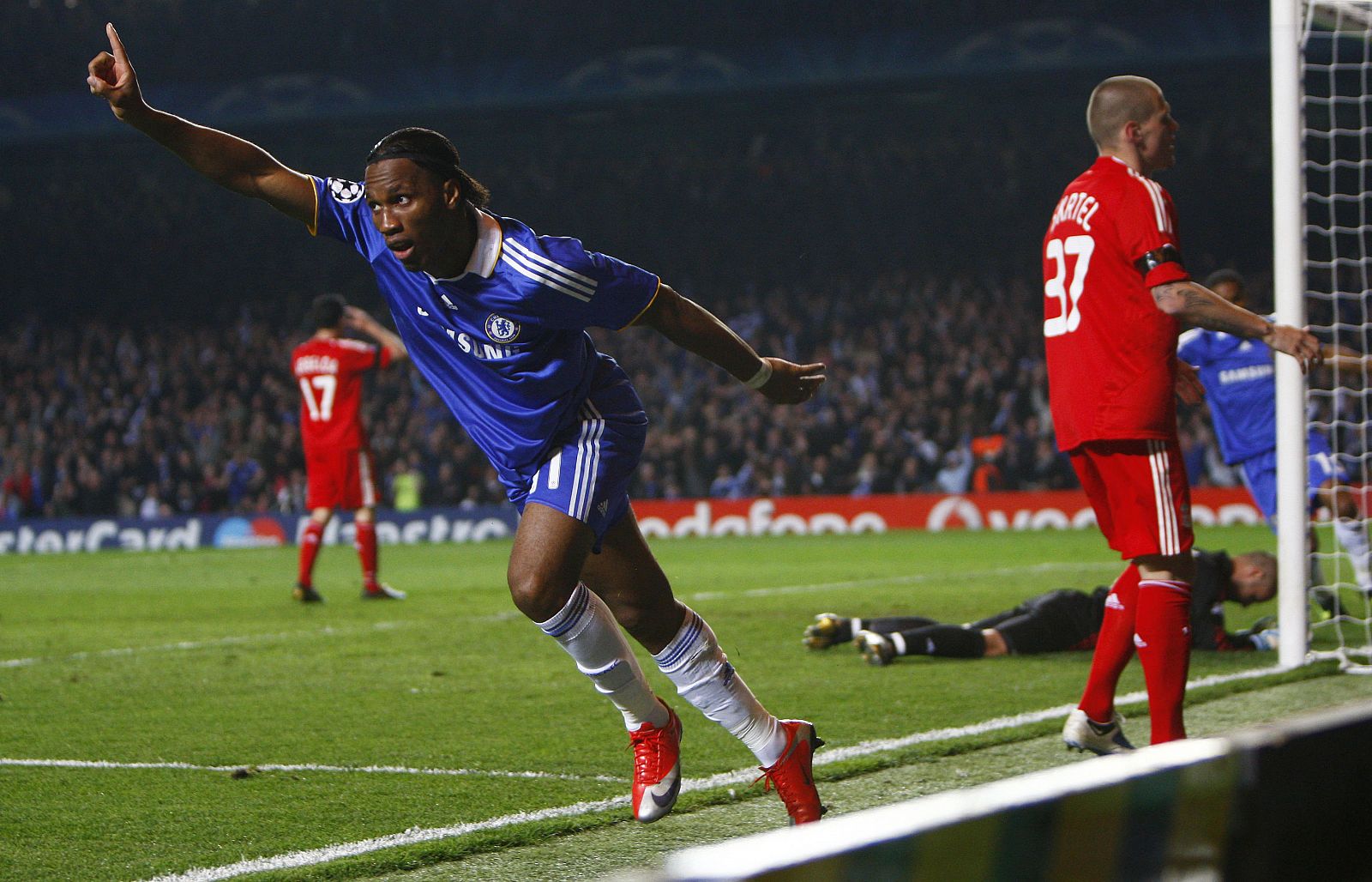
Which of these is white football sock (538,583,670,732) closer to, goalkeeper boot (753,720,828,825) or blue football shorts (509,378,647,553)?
blue football shorts (509,378,647,553)

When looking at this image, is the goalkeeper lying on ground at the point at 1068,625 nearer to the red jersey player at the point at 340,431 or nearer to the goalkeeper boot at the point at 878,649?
the goalkeeper boot at the point at 878,649

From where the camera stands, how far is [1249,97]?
2877 centimetres

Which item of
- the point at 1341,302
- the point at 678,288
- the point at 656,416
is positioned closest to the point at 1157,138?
the point at 656,416

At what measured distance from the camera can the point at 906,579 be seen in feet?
41.9

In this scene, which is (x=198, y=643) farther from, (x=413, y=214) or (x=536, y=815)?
(x=413, y=214)

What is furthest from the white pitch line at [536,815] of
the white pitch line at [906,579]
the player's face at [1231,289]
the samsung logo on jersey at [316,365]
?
the samsung logo on jersey at [316,365]

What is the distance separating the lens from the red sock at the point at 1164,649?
4684 mm

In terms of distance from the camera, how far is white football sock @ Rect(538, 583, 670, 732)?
3918 mm

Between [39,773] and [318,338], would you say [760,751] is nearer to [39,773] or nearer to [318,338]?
[39,773]

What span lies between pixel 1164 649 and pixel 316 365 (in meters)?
8.74

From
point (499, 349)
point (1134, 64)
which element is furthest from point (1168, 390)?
point (1134, 64)

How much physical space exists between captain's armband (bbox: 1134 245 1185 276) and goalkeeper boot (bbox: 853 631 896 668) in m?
3.03

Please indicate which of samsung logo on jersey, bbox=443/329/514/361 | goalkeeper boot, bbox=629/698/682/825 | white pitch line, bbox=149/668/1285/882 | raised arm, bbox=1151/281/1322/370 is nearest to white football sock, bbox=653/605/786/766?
goalkeeper boot, bbox=629/698/682/825

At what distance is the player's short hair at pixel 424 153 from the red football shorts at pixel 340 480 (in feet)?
28.0
